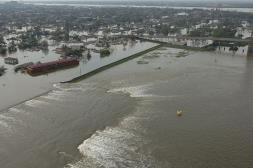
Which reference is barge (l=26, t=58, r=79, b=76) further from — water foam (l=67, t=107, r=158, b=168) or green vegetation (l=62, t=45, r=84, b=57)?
water foam (l=67, t=107, r=158, b=168)

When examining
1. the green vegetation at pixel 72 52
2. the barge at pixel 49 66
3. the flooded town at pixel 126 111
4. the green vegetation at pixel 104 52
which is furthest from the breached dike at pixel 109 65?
the green vegetation at pixel 72 52

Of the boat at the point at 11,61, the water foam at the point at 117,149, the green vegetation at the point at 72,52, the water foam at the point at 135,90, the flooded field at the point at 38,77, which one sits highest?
the green vegetation at the point at 72,52

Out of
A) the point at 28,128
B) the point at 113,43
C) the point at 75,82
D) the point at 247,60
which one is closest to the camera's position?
the point at 28,128

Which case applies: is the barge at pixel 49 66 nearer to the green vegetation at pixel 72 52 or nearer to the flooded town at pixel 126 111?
the flooded town at pixel 126 111

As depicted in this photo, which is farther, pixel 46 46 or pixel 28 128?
pixel 46 46

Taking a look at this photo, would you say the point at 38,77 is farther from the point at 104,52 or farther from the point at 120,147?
the point at 120,147

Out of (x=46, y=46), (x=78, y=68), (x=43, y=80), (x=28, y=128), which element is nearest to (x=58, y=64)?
(x=78, y=68)

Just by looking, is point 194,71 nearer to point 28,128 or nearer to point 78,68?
point 78,68
